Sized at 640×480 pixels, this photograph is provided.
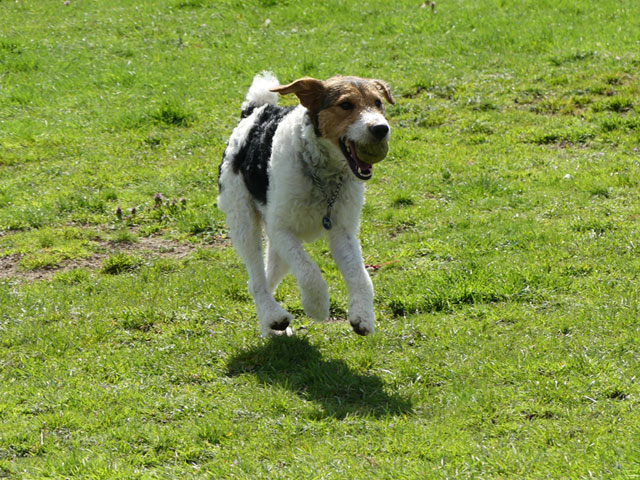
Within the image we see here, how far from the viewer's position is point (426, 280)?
696 centimetres

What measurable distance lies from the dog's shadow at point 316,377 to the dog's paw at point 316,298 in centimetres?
34

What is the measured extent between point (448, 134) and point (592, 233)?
3.78 m

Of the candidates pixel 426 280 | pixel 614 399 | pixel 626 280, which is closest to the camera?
pixel 614 399

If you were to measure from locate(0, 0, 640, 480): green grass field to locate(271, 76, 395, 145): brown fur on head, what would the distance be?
152 cm

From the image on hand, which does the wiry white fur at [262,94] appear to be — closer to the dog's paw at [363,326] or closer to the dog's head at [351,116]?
the dog's head at [351,116]

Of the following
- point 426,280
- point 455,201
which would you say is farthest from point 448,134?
point 426,280

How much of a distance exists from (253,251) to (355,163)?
1.24 metres

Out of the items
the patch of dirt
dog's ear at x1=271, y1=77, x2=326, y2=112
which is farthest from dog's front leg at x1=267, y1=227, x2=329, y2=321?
the patch of dirt

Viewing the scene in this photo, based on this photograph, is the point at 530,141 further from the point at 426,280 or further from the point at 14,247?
the point at 14,247

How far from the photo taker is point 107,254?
854cm

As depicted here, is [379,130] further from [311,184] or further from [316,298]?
[316,298]

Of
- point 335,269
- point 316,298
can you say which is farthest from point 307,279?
point 335,269

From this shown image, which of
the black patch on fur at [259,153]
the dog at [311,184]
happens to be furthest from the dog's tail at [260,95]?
the dog at [311,184]

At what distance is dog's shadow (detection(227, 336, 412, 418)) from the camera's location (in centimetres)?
510
